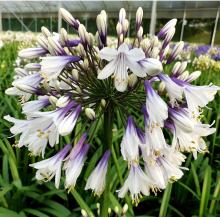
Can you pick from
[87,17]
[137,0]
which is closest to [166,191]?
[137,0]

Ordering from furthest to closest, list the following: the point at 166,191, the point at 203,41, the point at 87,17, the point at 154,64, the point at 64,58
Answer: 1. the point at 87,17
2. the point at 203,41
3. the point at 166,191
4. the point at 64,58
5. the point at 154,64

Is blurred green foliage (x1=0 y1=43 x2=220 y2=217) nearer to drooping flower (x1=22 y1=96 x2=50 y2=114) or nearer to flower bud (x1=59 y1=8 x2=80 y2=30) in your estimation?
drooping flower (x1=22 y1=96 x2=50 y2=114)

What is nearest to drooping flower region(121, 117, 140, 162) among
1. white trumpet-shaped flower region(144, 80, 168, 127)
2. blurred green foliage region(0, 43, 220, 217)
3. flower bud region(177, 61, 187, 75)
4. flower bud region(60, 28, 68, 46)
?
white trumpet-shaped flower region(144, 80, 168, 127)

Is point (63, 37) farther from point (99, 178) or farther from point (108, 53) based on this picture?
point (99, 178)

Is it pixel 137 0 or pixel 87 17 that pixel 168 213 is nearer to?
pixel 137 0

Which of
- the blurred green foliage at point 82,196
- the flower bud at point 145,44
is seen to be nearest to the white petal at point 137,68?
the flower bud at point 145,44

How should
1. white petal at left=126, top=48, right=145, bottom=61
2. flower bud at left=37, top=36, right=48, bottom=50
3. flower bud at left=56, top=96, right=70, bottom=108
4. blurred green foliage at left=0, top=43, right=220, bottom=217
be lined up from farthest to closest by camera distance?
blurred green foliage at left=0, top=43, right=220, bottom=217, flower bud at left=37, top=36, right=48, bottom=50, flower bud at left=56, top=96, right=70, bottom=108, white petal at left=126, top=48, right=145, bottom=61

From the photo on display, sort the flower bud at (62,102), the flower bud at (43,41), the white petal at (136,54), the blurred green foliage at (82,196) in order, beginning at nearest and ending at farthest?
the white petal at (136,54), the flower bud at (62,102), the flower bud at (43,41), the blurred green foliage at (82,196)

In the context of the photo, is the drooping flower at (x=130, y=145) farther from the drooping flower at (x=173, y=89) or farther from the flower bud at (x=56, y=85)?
the flower bud at (x=56, y=85)
